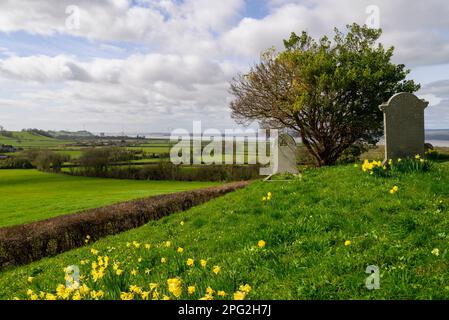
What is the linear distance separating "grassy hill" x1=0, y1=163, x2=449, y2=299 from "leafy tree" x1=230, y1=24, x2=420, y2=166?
13.3 m

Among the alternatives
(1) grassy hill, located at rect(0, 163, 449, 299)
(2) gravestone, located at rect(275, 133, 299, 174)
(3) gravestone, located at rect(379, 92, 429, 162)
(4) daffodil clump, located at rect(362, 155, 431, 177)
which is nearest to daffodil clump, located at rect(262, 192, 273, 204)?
(1) grassy hill, located at rect(0, 163, 449, 299)

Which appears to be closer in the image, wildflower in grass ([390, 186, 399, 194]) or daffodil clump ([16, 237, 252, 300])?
daffodil clump ([16, 237, 252, 300])

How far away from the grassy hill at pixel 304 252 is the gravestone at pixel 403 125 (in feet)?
7.84

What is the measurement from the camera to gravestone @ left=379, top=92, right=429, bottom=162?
45.2 feet

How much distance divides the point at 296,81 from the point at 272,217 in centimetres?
1771

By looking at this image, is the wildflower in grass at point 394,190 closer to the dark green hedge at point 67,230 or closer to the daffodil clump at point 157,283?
the daffodil clump at point 157,283

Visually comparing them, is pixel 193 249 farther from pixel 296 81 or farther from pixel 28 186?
pixel 28 186

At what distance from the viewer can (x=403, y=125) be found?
14.0 metres

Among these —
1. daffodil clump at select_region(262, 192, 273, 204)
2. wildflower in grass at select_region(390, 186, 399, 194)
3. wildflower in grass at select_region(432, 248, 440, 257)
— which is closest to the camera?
wildflower in grass at select_region(432, 248, 440, 257)

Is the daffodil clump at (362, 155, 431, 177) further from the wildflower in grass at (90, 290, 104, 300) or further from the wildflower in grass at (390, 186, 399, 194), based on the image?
the wildflower in grass at (90, 290, 104, 300)

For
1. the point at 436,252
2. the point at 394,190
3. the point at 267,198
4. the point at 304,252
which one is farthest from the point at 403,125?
the point at 304,252

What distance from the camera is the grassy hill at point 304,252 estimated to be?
16.3 feet

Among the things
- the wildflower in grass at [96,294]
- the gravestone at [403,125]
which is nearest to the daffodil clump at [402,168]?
the gravestone at [403,125]

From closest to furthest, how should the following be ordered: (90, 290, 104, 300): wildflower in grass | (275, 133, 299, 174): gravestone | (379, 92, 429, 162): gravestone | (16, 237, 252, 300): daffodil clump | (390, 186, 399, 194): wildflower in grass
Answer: (16, 237, 252, 300): daffodil clump, (90, 290, 104, 300): wildflower in grass, (390, 186, 399, 194): wildflower in grass, (379, 92, 429, 162): gravestone, (275, 133, 299, 174): gravestone
